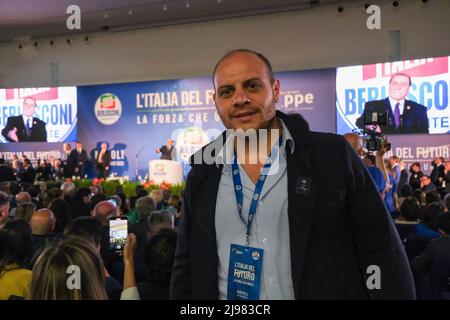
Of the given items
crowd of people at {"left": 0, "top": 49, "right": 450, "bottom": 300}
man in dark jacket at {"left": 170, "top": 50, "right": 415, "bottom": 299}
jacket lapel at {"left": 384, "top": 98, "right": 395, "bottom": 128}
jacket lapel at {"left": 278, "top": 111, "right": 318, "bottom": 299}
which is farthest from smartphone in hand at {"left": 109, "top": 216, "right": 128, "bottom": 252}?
jacket lapel at {"left": 384, "top": 98, "right": 395, "bottom": 128}

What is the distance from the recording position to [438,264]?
3.36m

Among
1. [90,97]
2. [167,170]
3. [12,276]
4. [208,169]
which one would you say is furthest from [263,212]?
[90,97]

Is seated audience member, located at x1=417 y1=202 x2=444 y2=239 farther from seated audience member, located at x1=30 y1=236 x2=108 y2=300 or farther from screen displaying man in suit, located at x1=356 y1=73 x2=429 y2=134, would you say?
screen displaying man in suit, located at x1=356 y1=73 x2=429 y2=134

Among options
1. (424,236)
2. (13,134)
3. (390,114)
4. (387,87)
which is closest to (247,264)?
(424,236)

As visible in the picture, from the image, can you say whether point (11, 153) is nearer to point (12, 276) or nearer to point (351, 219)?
point (12, 276)

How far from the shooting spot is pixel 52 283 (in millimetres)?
1528

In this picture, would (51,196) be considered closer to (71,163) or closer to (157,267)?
(157,267)

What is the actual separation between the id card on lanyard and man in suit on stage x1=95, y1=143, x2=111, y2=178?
42.6 ft

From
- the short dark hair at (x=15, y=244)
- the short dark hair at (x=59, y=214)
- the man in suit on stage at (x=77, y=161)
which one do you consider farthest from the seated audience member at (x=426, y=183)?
the man in suit on stage at (x=77, y=161)

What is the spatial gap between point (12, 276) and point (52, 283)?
1.20 metres

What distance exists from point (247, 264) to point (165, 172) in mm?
9507

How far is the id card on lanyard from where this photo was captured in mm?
1348

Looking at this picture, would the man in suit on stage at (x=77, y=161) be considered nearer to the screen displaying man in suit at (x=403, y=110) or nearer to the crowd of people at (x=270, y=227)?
the screen displaying man in suit at (x=403, y=110)

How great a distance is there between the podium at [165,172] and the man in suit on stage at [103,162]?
11.2 ft
